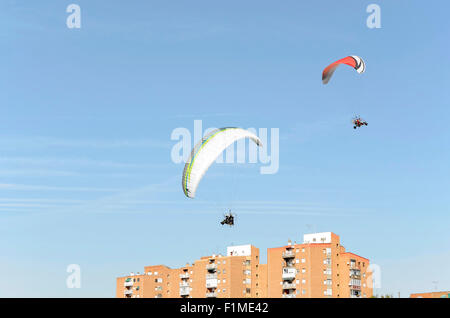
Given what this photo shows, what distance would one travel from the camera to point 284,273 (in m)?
103

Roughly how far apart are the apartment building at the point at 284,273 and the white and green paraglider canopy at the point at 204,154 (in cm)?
5183

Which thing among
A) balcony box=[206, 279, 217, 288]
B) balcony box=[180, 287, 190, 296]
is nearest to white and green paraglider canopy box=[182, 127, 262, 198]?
balcony box=[206, 279, 217, 288]

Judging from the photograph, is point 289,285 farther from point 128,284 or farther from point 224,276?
point 128,284

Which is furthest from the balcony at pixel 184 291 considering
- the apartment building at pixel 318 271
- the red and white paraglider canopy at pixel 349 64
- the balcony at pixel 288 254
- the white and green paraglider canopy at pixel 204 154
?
the white and green paraglider canopy at pixel 204 154

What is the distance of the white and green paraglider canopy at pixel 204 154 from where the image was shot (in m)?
52.4

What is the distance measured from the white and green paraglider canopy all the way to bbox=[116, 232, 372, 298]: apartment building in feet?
170

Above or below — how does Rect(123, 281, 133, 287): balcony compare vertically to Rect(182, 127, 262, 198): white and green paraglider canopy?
below

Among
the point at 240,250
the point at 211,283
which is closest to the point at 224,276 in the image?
the point at 211,283

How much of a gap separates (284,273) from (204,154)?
181 feet

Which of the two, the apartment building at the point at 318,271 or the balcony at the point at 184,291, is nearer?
the apartment building at the point at 318,271

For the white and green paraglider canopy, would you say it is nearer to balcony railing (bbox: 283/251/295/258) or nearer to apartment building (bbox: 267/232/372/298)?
apartment building (bbox: 267/232/372/298)

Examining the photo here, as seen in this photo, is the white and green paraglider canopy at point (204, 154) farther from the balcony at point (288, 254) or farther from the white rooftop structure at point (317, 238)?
the white rooftop structure at point (317, 238)

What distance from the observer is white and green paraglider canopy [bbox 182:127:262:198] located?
5238 centimetres
